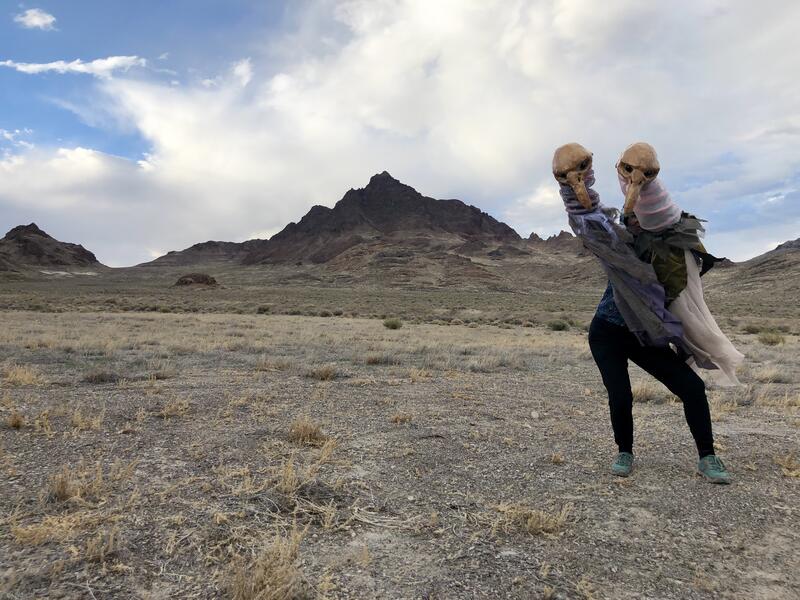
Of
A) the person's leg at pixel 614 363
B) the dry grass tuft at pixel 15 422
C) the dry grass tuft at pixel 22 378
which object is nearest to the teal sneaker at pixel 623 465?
the person's leg at pixel 614 363

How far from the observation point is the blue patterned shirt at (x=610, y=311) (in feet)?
11.1

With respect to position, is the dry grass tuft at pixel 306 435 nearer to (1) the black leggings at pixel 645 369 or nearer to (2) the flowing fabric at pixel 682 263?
(1) the black leggings at pixel 645 369

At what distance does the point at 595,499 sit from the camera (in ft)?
10.6

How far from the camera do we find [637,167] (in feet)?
9.43

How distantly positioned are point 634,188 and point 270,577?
103 inches

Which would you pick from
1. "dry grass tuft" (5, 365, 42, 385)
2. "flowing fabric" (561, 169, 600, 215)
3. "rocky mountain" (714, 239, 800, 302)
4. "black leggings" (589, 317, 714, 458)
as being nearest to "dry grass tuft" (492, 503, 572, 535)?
"black leggings" (589, 317, 714, 458)

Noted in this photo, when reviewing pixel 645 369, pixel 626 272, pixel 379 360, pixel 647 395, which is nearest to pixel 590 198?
pixel 626 272

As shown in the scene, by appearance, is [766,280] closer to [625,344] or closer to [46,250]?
[625,344]

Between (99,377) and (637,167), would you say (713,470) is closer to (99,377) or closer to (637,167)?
(637,167)

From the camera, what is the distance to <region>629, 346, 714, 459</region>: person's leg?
3.31 metres

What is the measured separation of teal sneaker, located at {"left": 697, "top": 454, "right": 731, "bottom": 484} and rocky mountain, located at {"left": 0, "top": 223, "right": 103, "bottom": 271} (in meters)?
137

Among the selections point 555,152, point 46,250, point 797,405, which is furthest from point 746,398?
point 46,250

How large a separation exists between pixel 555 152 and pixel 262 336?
13679 mm

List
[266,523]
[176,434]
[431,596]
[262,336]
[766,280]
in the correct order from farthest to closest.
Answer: [766,280] → [262,336] → [176,434] → [266,523] → [431,596]
